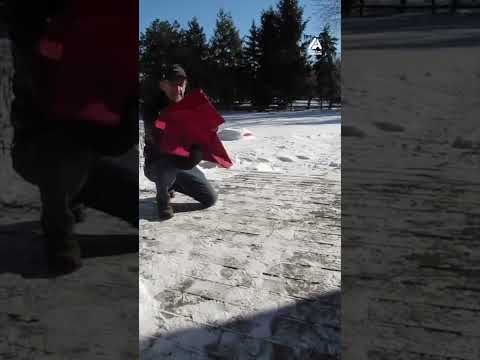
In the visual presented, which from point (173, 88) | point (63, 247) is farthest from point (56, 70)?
point (173, 88)

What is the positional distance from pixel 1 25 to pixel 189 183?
2.47 metres

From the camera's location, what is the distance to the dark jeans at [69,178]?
1123 millimetres

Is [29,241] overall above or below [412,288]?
above

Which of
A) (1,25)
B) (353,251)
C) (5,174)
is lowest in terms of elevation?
(353,251)

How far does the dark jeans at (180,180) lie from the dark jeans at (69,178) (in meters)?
2.15

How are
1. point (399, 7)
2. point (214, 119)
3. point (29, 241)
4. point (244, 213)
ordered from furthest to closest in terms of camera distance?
point (214, 119)
point (244, 213)
point (29, 241)
point (399, 7)

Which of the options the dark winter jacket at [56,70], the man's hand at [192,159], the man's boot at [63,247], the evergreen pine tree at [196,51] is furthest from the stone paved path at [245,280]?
the evergreen pine tree at [196,51]

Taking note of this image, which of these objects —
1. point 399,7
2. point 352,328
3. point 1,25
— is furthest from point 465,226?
point 1,25

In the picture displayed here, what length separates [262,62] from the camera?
632 inches

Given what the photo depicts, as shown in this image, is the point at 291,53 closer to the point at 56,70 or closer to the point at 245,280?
the point at 245,280

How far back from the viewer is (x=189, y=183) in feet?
11.6

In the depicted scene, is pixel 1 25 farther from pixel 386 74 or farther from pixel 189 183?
pixel 189 183

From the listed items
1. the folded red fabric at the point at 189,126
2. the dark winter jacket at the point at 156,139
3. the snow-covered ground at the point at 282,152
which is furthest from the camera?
the snow-covered ground at the point at 282,152

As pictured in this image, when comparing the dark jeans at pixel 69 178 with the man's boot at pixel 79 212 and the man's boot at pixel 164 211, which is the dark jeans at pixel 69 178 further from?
the man's boot at pixel 164 211
